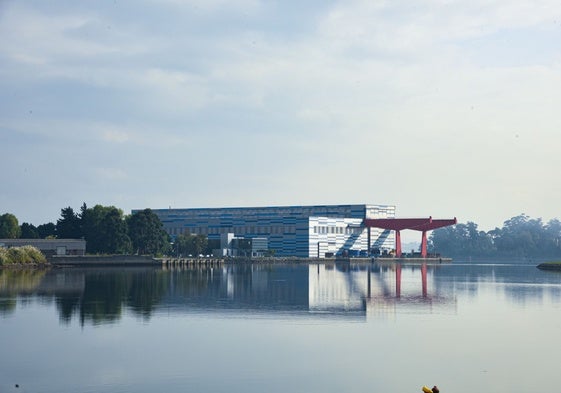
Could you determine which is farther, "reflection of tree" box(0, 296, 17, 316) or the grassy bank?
the grassy bank

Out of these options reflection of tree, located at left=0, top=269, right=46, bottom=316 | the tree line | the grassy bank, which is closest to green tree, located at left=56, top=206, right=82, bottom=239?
the tree line

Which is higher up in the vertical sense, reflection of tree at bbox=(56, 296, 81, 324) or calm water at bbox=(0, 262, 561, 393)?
reflection of tree at bbox=(56, 296, 81, 324)

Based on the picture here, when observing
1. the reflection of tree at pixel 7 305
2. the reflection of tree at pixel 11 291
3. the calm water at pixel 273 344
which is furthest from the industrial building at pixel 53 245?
the reflection of tree at pixel 7 305

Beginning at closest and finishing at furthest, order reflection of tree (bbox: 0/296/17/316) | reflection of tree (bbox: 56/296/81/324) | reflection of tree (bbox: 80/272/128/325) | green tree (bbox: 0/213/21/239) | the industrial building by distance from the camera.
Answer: reflection of tree (bbox: 56/296/81/324), reflection of tree (bbox: 80/272/128/325), reflection of tree (bbox: 0/296/17/316), the industrial building, green tree (bbox: 0/213/21/239)

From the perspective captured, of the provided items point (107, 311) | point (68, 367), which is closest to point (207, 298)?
point (107, 311)

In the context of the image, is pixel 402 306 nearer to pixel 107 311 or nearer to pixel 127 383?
pixel 107 311

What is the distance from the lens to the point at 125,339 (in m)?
41.7

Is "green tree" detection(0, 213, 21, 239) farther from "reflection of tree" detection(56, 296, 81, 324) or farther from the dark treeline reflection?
"reflection of tree" detection(56, 296, 81, 324)

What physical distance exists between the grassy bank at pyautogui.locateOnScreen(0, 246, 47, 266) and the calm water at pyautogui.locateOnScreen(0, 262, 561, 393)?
65671mm

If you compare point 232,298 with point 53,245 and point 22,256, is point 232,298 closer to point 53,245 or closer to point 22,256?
point 22,256

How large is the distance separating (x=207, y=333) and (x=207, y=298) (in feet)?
78.5

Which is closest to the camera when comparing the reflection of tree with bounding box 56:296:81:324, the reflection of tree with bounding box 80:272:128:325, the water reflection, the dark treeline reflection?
the reflection of tree with bounding box 56:296:81:324

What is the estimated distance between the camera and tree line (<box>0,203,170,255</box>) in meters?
161

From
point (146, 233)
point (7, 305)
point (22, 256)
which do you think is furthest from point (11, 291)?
point (146, 233)
